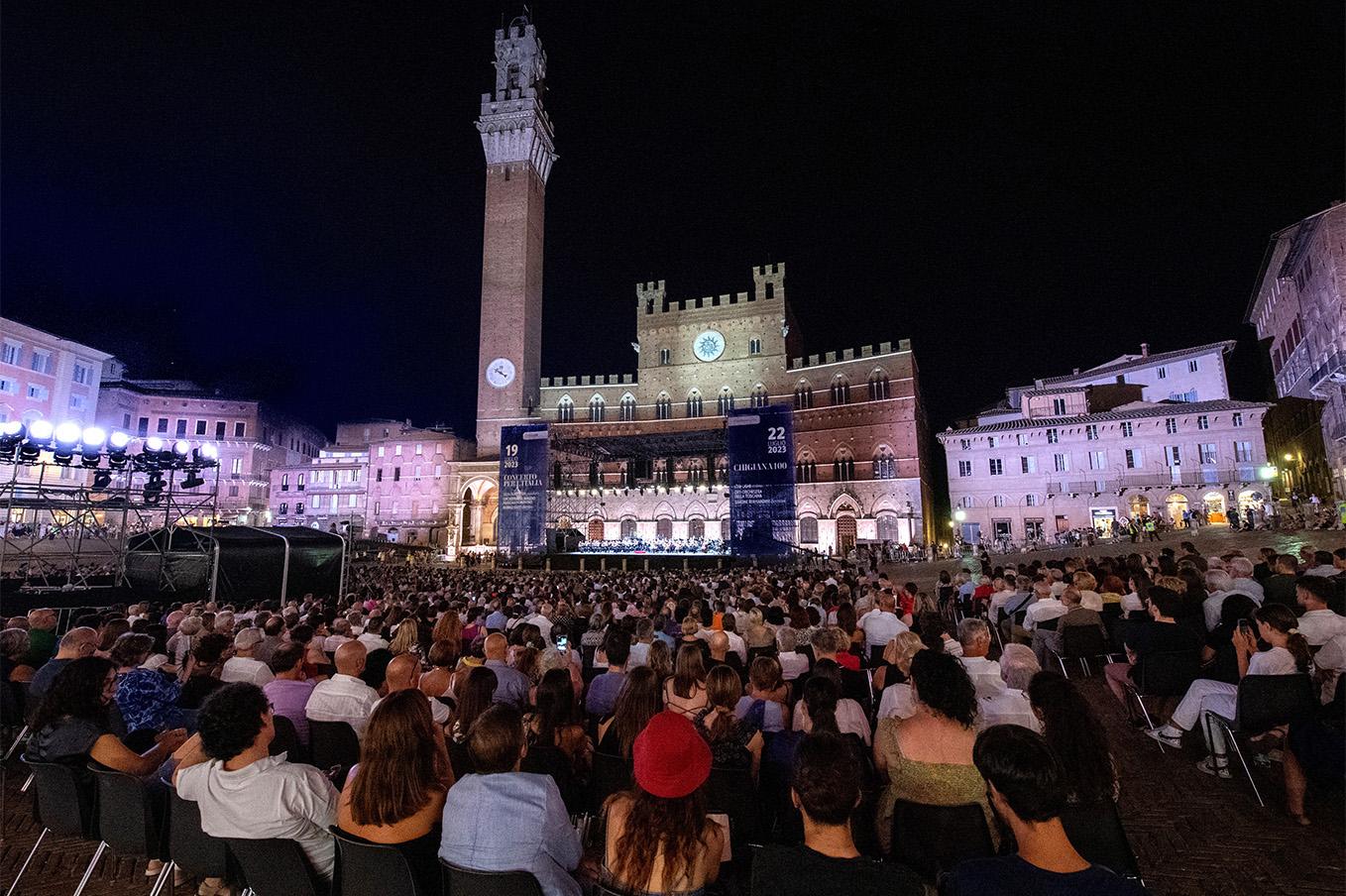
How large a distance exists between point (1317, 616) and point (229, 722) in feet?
23.5

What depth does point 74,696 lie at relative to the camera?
332 cm

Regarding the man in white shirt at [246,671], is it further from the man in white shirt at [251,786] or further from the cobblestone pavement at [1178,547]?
the cobblestone pavement at [1178,547]

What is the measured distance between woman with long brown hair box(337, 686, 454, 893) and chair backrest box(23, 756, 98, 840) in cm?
203

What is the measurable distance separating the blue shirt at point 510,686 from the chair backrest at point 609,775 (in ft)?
3.47

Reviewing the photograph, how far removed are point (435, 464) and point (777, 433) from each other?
28.4 m

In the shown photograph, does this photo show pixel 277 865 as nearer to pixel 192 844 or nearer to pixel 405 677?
pixel 192 844

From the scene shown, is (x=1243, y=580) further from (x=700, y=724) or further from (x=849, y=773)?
(x=849, y=773)

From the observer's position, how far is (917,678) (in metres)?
2.90

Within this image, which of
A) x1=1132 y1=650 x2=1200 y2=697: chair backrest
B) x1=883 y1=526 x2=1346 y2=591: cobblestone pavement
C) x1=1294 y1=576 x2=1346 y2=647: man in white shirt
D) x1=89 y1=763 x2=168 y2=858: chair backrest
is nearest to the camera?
x1=89 y1=763 x2=168 y2=858: chair backrest

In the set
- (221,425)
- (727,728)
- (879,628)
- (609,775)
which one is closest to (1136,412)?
(879,628)

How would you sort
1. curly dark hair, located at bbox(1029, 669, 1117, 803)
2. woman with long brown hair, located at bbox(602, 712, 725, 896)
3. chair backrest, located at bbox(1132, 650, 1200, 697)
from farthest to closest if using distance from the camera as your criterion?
chair backrest, located at bbox(1132, 650, 1200, 697) → curly dark hair, located at bbox(1029, 669, 1117, 803) → woman with long brown hair, located at bbox(602, 712, 725, 896)

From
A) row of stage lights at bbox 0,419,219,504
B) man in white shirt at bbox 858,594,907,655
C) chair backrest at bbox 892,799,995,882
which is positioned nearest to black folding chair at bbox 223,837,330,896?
chair backrest at bbox 892,799,995,882

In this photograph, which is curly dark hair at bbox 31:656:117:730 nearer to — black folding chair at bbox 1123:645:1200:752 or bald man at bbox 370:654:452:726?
bald man at bbox 370:654:452:726

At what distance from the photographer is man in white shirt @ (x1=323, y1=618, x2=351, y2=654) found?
6370 mm
